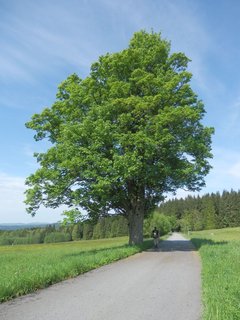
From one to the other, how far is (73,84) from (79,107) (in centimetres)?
192

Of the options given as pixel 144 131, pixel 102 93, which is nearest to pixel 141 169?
pixel 144 131

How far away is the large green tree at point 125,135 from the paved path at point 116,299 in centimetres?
1101

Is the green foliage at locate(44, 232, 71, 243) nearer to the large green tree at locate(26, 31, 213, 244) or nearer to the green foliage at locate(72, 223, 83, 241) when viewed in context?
the green foliage at locate(72, 223, 83, 241)

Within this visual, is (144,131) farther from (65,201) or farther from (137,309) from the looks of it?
(137,309)

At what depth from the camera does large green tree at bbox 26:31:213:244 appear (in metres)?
25.2

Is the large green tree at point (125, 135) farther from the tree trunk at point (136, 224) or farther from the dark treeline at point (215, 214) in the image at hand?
the dark treeline at point (215, 214)

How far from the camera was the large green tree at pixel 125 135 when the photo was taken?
25.2 metres

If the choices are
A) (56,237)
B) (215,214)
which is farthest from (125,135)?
(215,214)

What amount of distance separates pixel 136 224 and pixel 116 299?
1966cm

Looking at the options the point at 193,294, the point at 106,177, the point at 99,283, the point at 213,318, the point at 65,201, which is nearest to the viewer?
the point at 213,318

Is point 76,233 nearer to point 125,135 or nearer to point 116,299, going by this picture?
point 125,135

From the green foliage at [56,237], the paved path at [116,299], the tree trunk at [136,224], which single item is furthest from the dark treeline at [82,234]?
the paved path at [116,299]

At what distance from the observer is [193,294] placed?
34.7 feet

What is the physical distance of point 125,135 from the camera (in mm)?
25547
